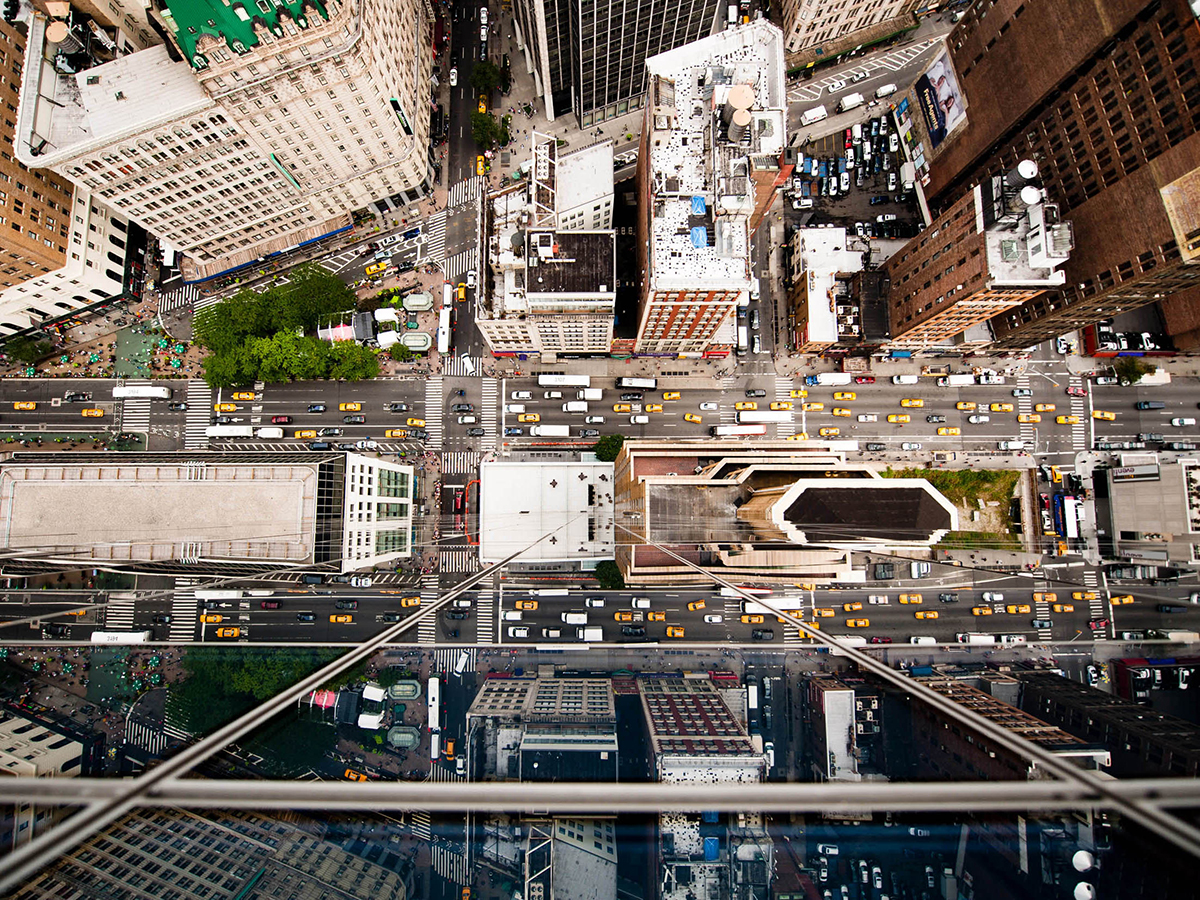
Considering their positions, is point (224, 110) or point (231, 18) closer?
point (231, 18)

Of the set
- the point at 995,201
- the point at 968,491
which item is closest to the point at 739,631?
the point at 968,491

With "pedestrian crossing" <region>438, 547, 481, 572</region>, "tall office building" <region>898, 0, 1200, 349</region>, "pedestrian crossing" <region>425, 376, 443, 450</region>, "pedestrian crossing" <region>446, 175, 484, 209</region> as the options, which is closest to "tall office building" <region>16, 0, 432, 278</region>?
"pedestrian crossing" <region>446, 175, 484, 209</region>

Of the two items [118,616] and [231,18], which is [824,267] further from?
[118,616]

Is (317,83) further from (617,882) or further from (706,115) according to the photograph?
(617,882)

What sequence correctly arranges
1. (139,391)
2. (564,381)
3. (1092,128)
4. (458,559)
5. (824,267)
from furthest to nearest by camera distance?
(564,381), (458,559), (139,391), (824,267), (1092,128)

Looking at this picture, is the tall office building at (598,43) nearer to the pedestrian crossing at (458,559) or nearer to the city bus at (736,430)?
the city bus at (736,430)

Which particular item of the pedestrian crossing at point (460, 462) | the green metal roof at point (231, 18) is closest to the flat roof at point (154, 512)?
the pedestrian crossing at point (460, 462)

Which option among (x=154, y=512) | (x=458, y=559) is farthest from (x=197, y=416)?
(x=458, y=559)
